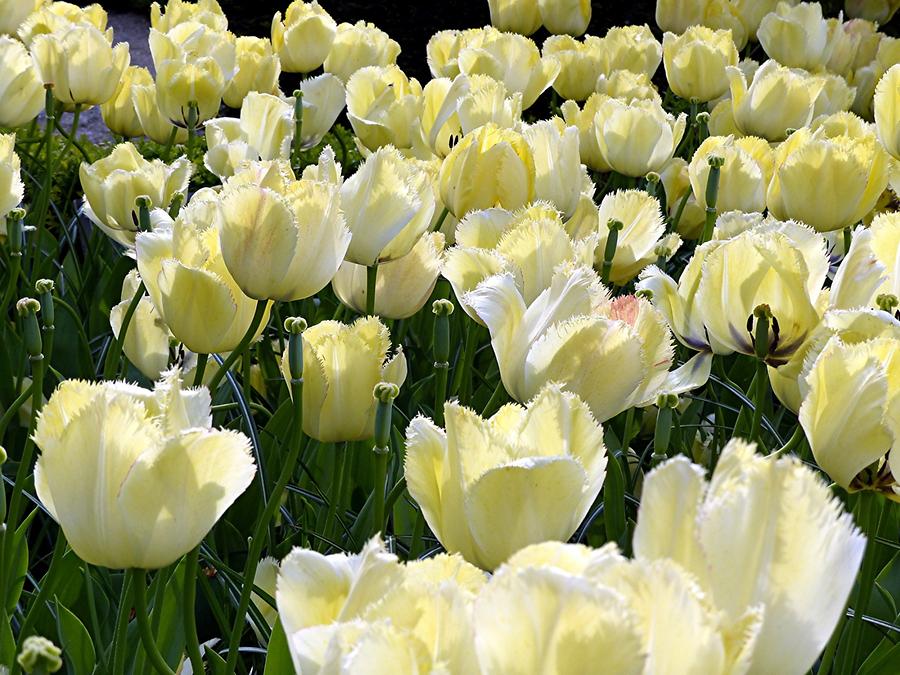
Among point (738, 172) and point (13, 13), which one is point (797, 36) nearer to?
point (738, 172)

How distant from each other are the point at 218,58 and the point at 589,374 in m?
Result: 1.42

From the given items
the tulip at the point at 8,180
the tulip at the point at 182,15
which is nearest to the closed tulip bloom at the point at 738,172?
the tulip at the point at 8,180

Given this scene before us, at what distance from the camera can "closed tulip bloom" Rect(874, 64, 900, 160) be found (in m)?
1.64

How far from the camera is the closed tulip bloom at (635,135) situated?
6.18 ft

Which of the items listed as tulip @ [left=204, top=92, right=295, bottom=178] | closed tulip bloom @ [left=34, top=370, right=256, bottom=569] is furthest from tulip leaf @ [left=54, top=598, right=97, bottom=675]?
tulip @ [left=204, top=92, right=295, bottom=178]

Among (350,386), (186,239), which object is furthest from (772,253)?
(186,239)

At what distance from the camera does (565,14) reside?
2996 mm

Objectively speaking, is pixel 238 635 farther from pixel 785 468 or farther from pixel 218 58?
pixel 218 58

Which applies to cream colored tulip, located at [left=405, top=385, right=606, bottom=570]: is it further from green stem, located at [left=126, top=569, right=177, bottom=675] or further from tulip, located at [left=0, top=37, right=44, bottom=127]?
tulip, located at [left=0, top=37, right=44, bottom=127]

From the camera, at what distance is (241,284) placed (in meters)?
1.07

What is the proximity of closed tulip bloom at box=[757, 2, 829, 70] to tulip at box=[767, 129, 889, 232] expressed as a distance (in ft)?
4.19

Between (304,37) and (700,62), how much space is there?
0.82 metres

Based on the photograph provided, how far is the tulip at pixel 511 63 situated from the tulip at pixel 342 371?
3.84 ft

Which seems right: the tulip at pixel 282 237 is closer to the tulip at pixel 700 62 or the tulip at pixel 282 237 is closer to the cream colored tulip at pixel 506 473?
the cream colored tulip at pixel 506 473
